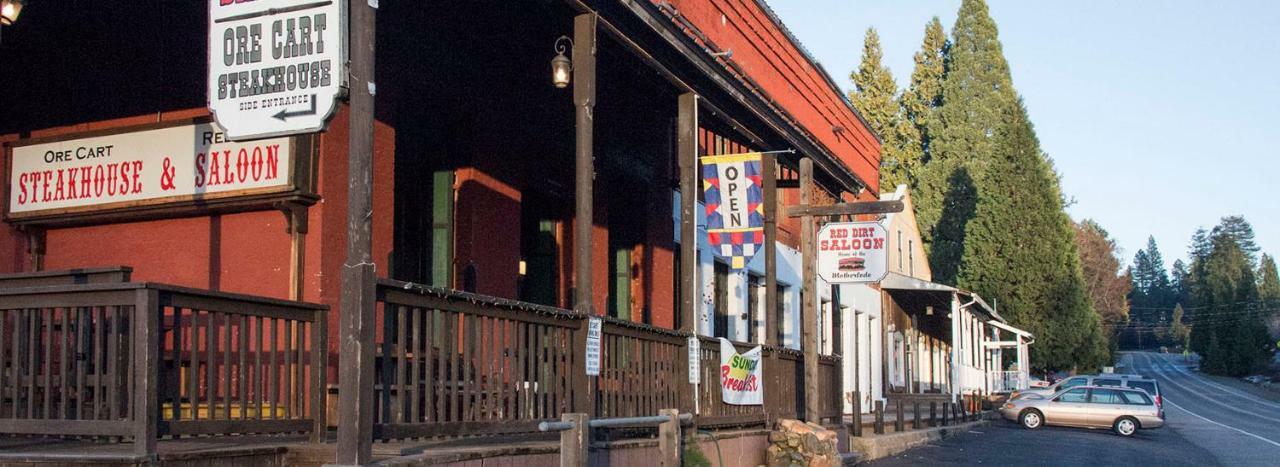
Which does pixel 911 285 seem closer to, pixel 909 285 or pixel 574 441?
pixel 909 285

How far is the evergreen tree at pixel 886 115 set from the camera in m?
66.3

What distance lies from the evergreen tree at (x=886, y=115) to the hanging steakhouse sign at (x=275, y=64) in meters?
59.8

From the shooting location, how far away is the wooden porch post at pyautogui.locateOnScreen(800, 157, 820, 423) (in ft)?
53.8

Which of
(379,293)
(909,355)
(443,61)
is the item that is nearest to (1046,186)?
(909,355)

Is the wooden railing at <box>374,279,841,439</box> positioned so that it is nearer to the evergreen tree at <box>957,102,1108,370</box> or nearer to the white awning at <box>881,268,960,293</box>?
the white awning at <box>881,268,960,293</box>

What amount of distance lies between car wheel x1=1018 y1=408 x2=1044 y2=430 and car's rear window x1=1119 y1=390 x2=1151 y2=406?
6.88 feet

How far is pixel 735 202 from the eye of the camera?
49.7 feet

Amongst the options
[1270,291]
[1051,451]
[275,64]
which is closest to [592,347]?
[275,64]

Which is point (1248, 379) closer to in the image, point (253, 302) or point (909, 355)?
point (909, 355)

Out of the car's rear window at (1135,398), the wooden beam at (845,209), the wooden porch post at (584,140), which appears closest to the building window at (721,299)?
the wooden beam at (845,209)

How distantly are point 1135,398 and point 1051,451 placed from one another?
438 inches

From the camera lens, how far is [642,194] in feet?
58.4

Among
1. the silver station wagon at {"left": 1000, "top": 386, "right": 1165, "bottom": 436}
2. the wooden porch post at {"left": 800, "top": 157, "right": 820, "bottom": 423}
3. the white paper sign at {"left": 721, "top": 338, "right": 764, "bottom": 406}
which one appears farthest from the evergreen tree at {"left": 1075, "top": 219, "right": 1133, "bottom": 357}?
the white paper sign at {"left": 721, "top": 338, "right": 764, "bottom": 406}

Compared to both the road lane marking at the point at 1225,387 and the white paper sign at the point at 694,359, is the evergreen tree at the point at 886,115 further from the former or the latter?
the white paper sign at the point at 694,359
